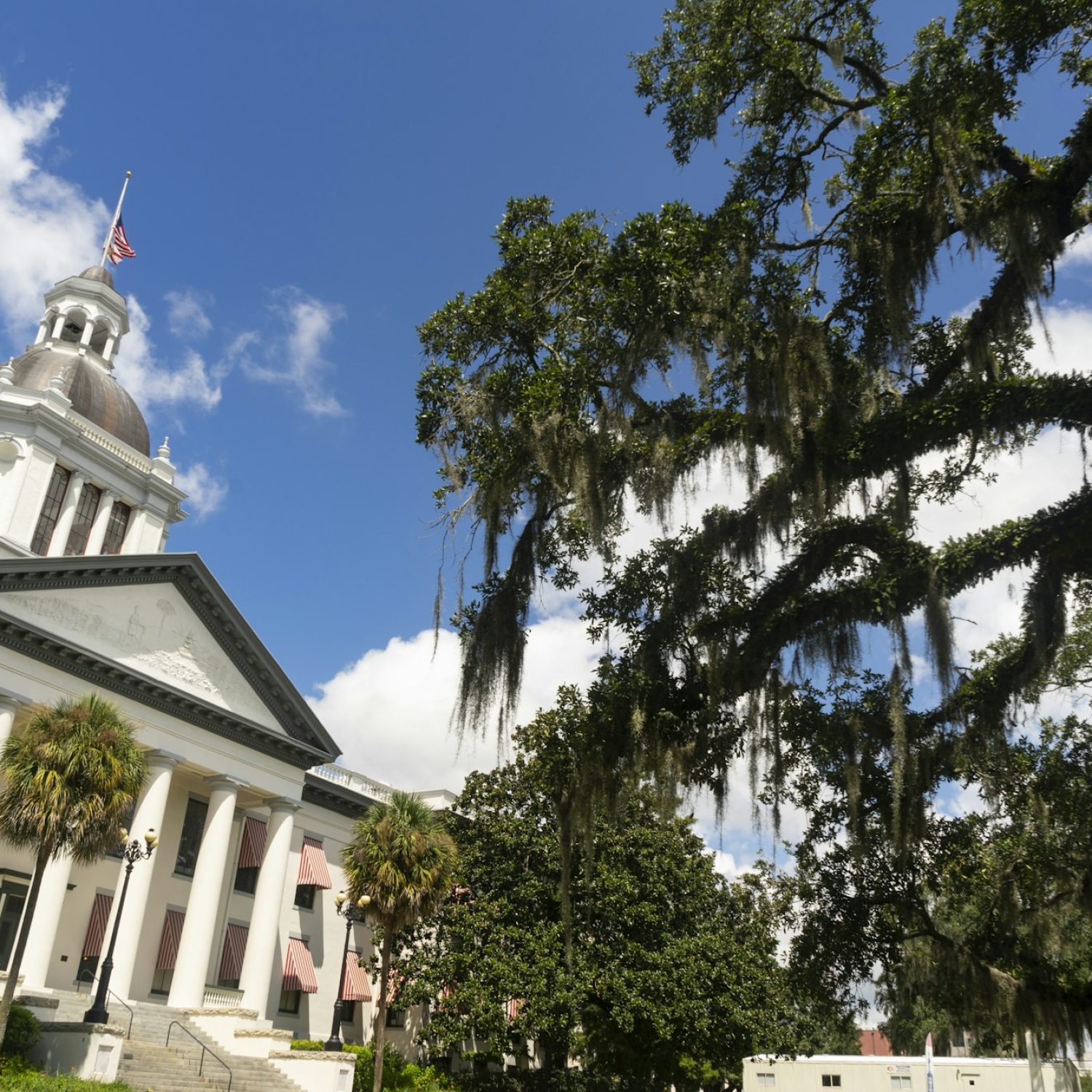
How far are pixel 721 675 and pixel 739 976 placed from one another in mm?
20271

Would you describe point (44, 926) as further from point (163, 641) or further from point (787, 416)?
point (787, 416)

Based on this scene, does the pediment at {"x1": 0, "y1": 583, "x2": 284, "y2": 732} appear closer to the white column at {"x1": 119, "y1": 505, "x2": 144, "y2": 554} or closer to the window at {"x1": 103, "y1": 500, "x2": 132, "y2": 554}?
the white column at {"x1": 119, "y1": 505, "x2": 144, "y2": 554}

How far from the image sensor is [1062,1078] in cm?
3297

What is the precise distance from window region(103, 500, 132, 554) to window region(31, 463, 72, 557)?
2.26m

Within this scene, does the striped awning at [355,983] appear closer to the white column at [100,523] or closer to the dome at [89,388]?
the white column at [100,523]

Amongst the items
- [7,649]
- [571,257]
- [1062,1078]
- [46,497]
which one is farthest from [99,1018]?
[1062,1078]

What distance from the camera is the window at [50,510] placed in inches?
1558

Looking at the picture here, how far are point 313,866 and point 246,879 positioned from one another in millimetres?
2264

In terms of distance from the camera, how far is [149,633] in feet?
94.3

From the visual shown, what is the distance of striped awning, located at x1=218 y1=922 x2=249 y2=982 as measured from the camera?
2983cm

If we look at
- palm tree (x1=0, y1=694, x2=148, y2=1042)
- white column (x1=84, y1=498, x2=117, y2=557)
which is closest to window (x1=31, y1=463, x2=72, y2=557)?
white column (x1=84, y1=498, x2=117, y2=557)

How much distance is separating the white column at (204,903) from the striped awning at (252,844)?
146 centimetres

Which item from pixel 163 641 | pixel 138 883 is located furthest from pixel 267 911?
pixel 163 641

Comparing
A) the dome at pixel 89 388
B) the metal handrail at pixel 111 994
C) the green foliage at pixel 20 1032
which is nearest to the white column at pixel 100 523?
the dome at pixel 89 388
